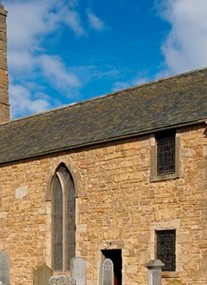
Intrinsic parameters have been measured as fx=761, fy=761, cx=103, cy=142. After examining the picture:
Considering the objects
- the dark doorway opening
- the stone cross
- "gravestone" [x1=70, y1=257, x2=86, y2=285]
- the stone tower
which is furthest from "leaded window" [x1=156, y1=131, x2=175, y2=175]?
the stone tower

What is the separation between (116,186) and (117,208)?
2.37 feet

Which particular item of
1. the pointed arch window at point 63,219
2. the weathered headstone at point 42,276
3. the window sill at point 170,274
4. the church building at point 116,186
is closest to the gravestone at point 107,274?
the weathered headstone at point 42,276

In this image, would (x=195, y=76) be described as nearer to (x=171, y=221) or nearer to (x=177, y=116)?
(x=177, y=116)

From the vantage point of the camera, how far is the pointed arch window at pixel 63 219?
88.8 feet

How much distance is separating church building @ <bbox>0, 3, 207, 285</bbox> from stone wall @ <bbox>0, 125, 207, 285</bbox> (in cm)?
3

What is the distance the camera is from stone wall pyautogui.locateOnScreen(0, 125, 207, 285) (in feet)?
73.6

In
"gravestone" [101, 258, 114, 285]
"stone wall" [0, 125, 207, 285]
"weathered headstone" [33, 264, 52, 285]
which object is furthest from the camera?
"stone wall" [0, 125, 207, 285]

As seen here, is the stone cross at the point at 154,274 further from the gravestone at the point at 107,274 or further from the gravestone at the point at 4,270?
the gravestone at the point at 4,270

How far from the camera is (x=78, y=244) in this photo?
26.1m

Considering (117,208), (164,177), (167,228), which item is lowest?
(167,228)

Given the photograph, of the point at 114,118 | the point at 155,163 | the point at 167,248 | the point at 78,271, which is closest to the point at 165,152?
the point at 155,163

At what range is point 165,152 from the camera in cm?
2355

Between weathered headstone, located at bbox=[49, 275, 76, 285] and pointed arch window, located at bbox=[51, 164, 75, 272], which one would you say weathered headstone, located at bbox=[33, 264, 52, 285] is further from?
pointed arch window, located at bbox=[51, 164, 75, 272]

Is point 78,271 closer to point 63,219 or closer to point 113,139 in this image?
point 113,139
